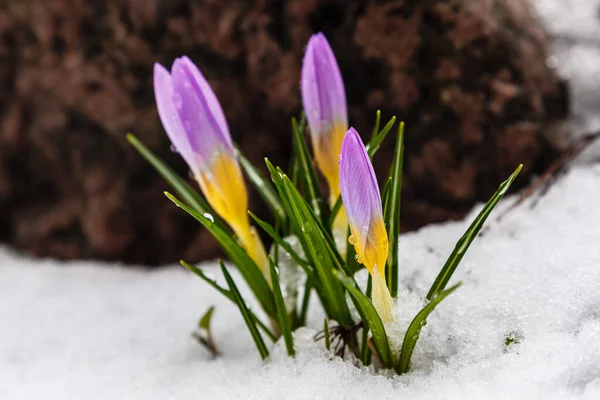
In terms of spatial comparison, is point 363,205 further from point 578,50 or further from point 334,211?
point 578,50

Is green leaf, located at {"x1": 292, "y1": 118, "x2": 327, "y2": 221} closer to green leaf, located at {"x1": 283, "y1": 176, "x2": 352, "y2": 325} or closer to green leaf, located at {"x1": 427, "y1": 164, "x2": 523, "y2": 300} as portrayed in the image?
green leaf, located at {"x1": 283, "y1": 176, "x2": 352, "y2": 325}

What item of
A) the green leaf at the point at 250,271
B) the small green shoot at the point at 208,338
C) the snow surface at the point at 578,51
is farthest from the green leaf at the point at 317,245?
the snow surface at the point at 578,51

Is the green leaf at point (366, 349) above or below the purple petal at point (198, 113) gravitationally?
below

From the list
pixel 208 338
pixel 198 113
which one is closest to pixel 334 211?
pixel 198 113

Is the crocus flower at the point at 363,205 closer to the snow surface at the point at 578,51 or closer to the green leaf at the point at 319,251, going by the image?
the green leaf at the point at 319,251

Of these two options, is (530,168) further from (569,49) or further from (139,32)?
(139,32)

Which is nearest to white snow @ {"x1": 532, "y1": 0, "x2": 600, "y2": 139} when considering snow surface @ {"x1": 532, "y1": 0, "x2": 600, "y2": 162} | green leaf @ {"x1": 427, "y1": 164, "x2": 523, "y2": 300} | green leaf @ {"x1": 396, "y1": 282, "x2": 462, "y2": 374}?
snow surface @ {"x1": 532, "y1": 0, "x2": 600, "y2": 162}

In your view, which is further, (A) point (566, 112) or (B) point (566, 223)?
(A) point (566, 112)

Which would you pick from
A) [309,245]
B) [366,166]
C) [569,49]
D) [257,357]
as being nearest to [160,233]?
[257,357]
